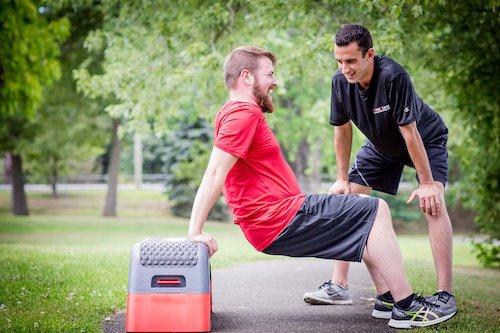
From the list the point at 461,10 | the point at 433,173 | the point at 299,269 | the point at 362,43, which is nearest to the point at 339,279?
the point at 433,173

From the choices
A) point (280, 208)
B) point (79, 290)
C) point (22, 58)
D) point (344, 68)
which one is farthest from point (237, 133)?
point (22, 58)

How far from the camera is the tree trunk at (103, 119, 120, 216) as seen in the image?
28.6 m

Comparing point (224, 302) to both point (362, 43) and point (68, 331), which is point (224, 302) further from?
point (362, 43)

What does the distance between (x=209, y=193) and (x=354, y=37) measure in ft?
5.23

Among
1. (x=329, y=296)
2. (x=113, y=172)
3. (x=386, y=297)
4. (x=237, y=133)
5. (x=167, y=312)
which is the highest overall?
(x=237, y=133)

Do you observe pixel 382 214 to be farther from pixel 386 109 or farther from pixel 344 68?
pixel 344 68

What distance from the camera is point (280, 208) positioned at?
4.71 metres

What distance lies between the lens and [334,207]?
4.74 m

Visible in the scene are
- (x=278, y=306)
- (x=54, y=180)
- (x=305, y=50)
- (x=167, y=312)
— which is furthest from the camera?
(x=54, y=180)

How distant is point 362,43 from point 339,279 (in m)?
2.06

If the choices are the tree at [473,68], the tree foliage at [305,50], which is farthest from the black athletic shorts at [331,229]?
the tree at [473,68]

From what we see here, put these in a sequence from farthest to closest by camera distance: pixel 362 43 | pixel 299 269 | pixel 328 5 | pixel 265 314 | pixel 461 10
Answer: pixel 328 5
pixel 461 10
pixel 299 269
pixel 265 314
pixel 362 43

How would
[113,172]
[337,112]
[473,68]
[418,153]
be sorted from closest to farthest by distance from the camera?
[418,153] → [337,112] → [473,68] → [113,172]

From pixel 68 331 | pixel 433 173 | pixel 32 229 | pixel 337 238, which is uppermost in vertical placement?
pixel 433 173
